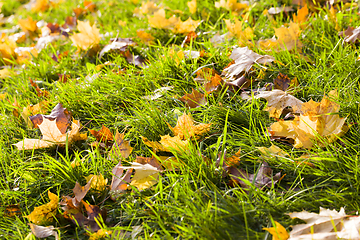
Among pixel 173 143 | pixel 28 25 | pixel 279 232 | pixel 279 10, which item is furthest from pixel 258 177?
pixel 28 25

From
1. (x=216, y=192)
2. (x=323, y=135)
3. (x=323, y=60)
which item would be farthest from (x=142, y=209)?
(x=323, y=60)

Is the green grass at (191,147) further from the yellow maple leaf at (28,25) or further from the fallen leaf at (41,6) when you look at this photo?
the fallen leaf at (41,6)

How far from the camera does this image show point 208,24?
270cm

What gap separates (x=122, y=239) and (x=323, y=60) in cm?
161

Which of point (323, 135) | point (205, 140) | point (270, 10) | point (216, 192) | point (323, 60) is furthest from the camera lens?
point (270, 10)

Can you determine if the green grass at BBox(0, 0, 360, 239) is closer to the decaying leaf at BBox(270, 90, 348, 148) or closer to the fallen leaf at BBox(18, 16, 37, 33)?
the decaying leaf at BBox(270, 90, 348, 148)

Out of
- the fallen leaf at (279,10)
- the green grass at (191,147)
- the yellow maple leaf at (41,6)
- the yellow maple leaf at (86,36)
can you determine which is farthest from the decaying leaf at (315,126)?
the yellow maple leaf at (41,6)

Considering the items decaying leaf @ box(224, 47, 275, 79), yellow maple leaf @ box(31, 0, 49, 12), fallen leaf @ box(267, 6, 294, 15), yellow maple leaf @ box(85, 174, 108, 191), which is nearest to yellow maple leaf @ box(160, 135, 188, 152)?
yellow maple leaf @ box(85, 174, 108, 191)

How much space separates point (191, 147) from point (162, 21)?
1636 mm

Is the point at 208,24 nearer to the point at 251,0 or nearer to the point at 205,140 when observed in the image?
the point at 251,0

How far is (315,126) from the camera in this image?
53.4 inches

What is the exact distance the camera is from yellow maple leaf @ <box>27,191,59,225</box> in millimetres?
1290

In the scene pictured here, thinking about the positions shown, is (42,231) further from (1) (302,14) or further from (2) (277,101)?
(1) (302,14)

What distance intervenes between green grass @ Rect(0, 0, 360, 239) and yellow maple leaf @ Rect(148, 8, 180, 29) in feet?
0.27
